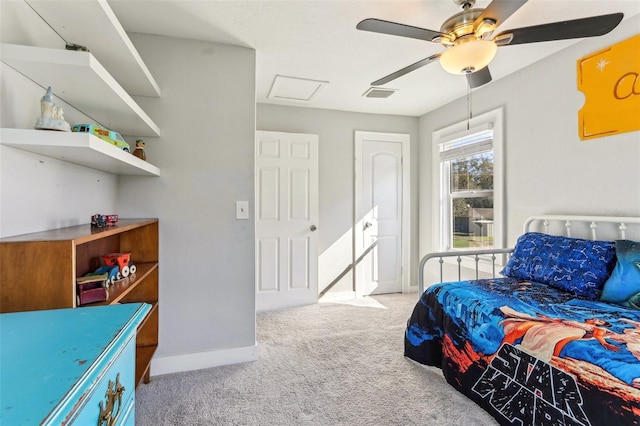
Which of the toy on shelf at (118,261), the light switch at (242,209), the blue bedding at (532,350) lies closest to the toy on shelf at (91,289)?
the toy on shelf at (118,261)

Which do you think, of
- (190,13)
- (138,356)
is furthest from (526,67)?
(138,356)

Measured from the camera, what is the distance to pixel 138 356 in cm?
178

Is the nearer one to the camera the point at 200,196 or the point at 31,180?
the point at 31,180

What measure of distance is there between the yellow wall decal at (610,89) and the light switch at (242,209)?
2523 mm

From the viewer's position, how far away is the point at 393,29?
56.8 inches

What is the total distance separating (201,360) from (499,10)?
2.63 m

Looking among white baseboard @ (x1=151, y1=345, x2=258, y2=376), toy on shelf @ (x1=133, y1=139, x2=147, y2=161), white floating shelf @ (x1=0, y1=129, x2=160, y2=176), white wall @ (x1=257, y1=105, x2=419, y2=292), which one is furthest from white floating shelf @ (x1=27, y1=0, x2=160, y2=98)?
white wall @ (x1=257, y1=105, x2=419, y2=292)

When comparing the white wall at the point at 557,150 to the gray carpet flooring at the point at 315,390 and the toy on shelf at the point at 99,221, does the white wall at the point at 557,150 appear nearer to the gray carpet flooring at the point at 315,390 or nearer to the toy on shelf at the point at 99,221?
the gray carpet flooring at the point at 315,390

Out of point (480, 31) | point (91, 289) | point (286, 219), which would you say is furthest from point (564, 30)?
point (286, 219)

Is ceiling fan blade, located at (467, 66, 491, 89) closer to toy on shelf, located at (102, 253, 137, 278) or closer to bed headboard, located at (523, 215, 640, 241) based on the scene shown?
bed headboard, located at (523, 215, 640, 241)

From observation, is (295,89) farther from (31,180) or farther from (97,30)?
(31,180)

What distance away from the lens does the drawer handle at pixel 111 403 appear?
2.11 feet

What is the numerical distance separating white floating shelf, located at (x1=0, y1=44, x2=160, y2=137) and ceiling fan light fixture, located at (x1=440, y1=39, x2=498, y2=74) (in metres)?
1.58

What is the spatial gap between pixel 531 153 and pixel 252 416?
114 inches
